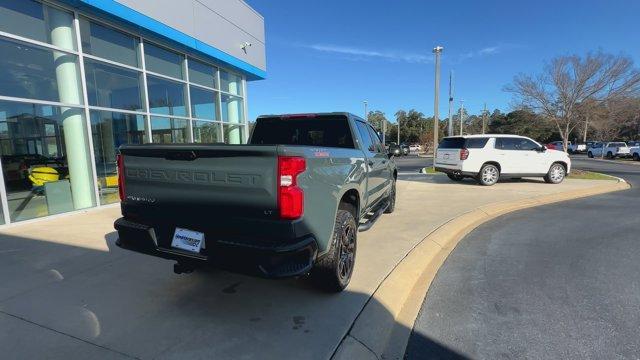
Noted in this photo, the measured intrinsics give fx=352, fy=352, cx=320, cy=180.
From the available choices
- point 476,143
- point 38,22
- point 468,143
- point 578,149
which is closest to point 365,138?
point 38,22

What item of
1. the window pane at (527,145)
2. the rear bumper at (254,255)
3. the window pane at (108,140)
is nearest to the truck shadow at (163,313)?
the rear bumper at (254,255)

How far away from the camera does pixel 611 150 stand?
32219 mm

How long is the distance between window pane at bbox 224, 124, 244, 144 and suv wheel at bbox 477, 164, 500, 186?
368 inches

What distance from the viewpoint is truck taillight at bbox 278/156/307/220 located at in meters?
2.65

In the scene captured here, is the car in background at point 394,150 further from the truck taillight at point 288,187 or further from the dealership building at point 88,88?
the dealership building at point 88,88

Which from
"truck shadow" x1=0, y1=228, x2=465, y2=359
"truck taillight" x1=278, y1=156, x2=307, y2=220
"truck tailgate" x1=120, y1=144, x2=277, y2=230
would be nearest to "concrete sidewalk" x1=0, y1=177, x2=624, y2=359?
"truck shadow" x1=0, y1=228, x2=465, y2=359

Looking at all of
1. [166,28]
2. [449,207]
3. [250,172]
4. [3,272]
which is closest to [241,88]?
[166,28]

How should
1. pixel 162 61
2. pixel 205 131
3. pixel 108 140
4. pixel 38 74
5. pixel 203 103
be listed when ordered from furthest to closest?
pixel 205 131
pixel 203 103
pixel 162 61
pixel 108 140
pixel 38 74

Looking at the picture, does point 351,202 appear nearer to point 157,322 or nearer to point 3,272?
point 157,322

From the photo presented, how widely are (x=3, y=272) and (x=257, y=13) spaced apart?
12.9m

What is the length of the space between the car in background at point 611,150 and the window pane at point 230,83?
34.3 meters

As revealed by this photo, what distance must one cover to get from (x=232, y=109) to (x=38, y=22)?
731 centimetres

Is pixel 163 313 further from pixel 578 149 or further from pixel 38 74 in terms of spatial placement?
pixel 578 149

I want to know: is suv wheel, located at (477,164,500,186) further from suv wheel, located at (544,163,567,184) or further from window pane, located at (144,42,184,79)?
window pane, located at (144,42,184,79)
